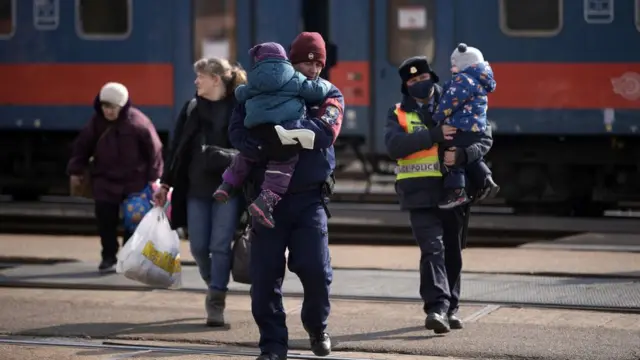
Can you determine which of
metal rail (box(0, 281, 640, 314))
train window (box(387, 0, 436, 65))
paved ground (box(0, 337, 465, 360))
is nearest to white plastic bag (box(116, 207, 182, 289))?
paved ground (box(0, 337, 465, 360))

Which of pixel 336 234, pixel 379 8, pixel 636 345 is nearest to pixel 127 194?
pixel 336 234

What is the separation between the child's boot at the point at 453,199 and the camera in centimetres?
805

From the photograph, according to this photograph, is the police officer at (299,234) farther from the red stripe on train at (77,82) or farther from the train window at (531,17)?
the red stripe on train at (77,82)

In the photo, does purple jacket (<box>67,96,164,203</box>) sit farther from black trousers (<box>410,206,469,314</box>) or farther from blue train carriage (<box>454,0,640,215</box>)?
blue train carriage (<box>454,0,640,215</box>)

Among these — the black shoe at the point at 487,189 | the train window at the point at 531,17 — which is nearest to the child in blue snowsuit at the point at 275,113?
the black shoe at the point at 487,189

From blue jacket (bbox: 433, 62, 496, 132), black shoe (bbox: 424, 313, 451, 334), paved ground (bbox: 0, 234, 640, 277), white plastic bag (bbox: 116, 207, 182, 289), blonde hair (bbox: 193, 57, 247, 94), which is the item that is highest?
Answer: blonde hair (bbox: 193, 57, 247, 94)

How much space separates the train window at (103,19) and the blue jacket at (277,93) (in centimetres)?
972

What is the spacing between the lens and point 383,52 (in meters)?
15.6

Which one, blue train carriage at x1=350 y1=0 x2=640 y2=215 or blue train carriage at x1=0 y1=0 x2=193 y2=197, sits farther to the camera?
blue train carriage at x1=0 y1=0 x2=193 y2=197

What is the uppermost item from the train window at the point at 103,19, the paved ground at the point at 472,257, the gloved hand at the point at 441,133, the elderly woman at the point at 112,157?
the train window at the point at 103,19

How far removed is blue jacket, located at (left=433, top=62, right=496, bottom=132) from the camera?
8039 millimetres

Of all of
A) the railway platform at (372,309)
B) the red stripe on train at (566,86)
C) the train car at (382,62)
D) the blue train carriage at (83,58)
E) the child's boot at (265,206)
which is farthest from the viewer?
the blue train carriage at (83,58)

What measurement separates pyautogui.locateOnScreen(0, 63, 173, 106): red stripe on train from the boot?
26.3 feet

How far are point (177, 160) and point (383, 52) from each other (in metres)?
7.49
